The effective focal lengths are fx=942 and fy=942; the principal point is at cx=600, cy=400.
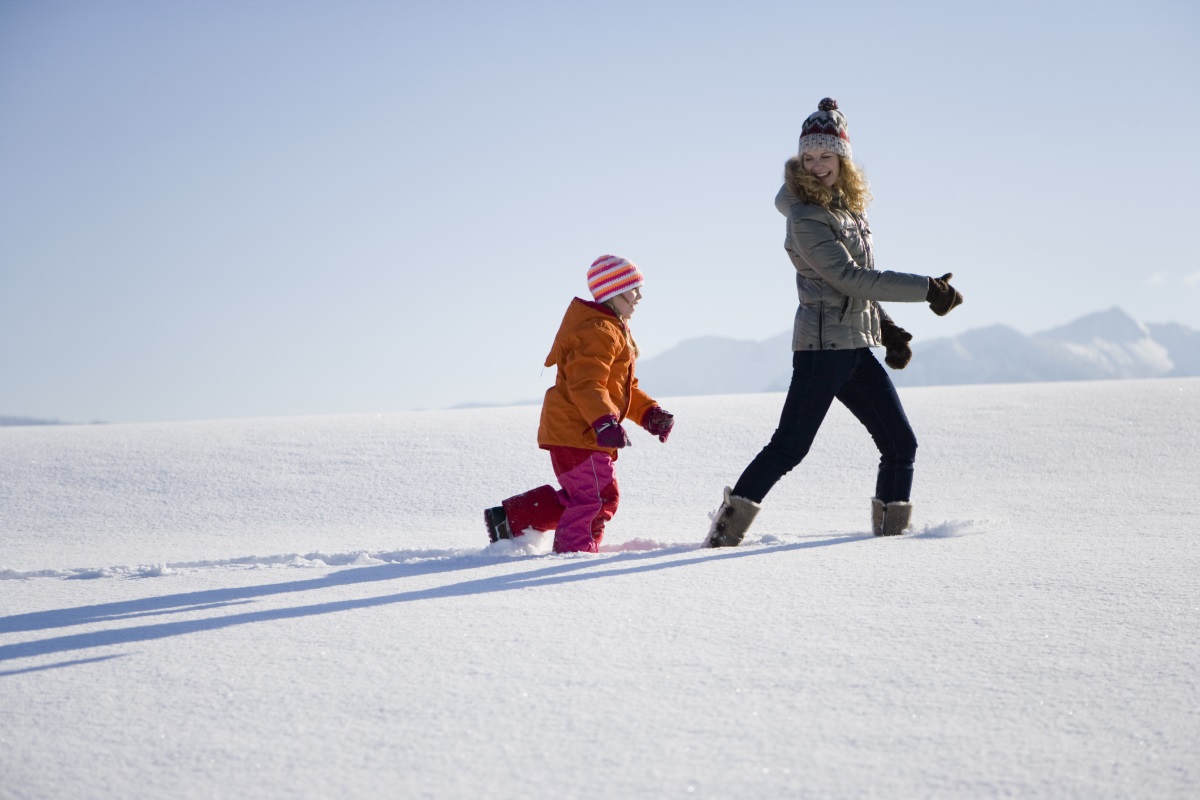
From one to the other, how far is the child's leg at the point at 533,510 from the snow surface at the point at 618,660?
0.26ft

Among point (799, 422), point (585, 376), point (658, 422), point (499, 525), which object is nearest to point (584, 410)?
point (585, 376)

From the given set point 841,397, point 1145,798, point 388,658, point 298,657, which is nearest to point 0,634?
point 298,657

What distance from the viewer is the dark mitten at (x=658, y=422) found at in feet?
11.1

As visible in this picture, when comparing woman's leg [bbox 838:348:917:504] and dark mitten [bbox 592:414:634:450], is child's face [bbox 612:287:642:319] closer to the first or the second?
dark mitten [bbox 592:414:634:450]

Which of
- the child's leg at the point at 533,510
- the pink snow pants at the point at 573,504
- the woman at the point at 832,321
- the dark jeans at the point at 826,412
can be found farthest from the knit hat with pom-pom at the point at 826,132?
the child's leg at the point at 533,510

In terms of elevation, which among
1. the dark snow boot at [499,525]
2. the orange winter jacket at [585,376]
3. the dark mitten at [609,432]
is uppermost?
the orange winter jacket at [585,376]

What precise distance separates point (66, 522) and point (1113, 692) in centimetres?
432

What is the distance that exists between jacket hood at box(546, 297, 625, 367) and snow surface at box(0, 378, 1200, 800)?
67cm

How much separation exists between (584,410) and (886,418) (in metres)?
1.12

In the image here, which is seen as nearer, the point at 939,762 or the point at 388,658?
the point at 939,762

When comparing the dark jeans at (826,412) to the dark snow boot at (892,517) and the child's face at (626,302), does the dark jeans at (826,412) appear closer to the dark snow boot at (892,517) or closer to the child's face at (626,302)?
the dark snow boot at (892,517)

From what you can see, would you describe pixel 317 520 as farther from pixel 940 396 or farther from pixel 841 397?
pixel 940 396

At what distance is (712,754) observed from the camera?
1309mm

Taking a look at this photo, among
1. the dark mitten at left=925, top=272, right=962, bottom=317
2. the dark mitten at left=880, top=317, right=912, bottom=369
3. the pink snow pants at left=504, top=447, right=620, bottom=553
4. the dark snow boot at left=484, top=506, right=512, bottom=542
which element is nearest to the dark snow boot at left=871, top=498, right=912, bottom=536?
the dark mitten at left=880, top=317, right=912, bottom=369
